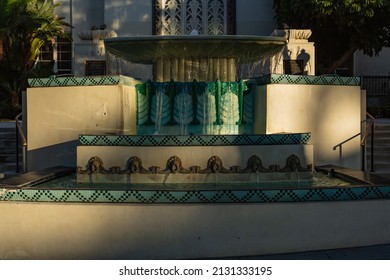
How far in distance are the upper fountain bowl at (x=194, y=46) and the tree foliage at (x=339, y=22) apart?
9508 mm

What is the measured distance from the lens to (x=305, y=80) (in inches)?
346

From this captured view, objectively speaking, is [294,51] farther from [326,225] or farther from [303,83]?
[326,225]

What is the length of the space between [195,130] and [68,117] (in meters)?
1.96

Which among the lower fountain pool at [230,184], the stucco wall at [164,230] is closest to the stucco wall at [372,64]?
the lower fountain pool at [230,184]

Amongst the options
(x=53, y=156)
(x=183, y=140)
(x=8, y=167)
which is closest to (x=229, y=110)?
(x=183, y=140)

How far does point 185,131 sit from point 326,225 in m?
3.78

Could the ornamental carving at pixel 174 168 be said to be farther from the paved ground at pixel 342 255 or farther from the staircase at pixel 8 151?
the staircase at pixel 8 151

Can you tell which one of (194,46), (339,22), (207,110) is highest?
(339,22)

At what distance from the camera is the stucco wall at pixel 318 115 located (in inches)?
339

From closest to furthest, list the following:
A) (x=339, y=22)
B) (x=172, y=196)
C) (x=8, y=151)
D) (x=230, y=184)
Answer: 1. (x=172, y=196)
2. (x=230, y=184)
3. (x=8, y=151)
4. (x=339, y=22)

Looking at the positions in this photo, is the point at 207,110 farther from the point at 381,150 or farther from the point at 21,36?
the point at 21,36

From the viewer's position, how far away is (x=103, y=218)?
216 inches

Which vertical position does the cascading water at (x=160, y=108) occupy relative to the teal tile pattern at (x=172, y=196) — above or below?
above

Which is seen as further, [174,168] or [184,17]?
[184,17]
